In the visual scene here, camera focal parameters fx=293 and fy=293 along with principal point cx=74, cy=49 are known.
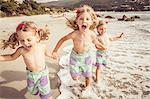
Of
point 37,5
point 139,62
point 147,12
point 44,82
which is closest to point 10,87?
point 44,82

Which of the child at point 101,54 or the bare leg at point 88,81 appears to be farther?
the child at point 101,54

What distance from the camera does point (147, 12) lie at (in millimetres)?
4746

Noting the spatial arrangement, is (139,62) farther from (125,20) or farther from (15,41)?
(125,20)

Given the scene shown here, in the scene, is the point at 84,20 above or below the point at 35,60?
above

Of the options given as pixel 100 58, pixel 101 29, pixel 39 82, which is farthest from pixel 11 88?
pixel 101 29

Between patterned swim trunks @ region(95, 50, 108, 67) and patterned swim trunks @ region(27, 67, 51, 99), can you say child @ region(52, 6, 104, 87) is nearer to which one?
patterned swim trunks @ region(95, 50, 108, 67)

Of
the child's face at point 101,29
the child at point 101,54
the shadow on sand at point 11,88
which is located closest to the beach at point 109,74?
the shadow on sand at point 11,88

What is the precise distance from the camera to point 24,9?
454cm

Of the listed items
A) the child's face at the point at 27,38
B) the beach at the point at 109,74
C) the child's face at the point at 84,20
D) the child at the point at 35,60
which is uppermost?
the child's face at the point at 84,20

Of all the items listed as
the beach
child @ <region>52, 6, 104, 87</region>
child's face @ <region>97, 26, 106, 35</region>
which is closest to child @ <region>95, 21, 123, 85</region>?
child's face @ <region>97, 26, 106, 35</region>

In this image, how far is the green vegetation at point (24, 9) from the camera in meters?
4.25

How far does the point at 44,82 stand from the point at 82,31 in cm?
50

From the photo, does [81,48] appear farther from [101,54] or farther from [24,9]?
[24,9]

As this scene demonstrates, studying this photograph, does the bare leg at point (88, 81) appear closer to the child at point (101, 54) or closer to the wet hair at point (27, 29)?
the child at point (101, 54)
